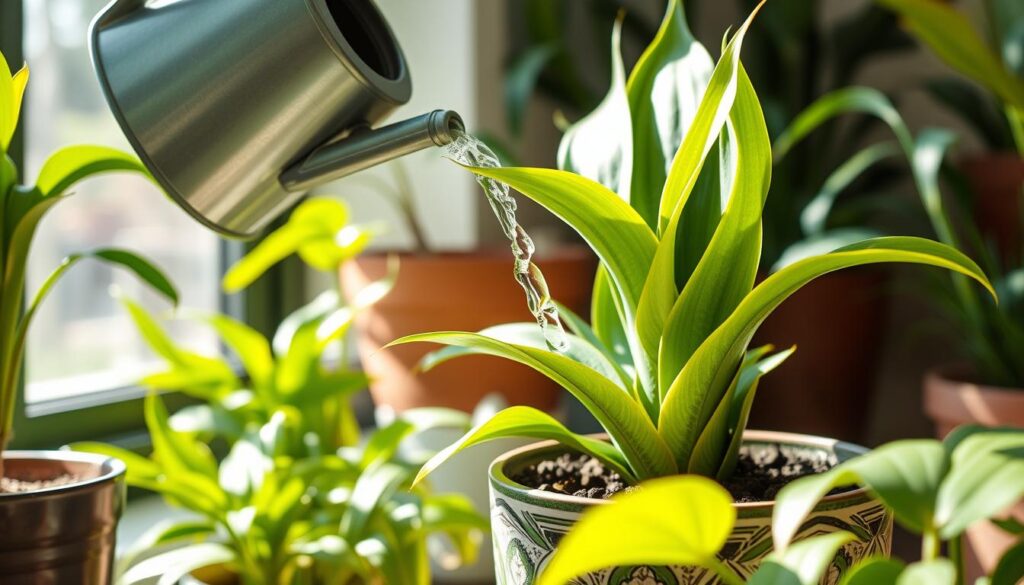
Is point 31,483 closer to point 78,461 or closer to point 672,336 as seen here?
point 78,461

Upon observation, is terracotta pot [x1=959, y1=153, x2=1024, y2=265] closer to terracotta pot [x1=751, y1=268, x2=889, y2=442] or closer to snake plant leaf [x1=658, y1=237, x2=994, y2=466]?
terracotta pot [x1=751, y1=268, x2=889, y2=442]

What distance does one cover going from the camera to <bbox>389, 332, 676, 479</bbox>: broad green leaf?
1.69 ft

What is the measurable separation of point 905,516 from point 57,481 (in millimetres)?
560

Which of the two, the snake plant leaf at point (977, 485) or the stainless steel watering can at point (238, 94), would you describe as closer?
the snake plant leaf at point (977, 485)

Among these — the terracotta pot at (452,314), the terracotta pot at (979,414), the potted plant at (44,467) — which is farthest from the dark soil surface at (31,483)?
the terracotta pot at (979,414)

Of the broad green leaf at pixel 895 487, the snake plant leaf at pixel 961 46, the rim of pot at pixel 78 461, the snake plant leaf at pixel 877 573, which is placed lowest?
the rim of pot at pixel 78 461

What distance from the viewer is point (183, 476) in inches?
34.0

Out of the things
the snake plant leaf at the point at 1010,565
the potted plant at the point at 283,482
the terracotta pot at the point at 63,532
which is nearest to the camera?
the snake plant leaf at the point at 1010,565

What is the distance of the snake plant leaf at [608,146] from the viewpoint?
604mm

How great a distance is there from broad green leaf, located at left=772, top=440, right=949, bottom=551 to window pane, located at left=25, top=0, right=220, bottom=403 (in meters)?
0.79

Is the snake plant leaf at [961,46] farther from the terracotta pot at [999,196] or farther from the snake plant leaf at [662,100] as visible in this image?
the snake plant leaf at [662,100]

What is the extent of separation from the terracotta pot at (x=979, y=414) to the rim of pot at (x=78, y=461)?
720 millimetres

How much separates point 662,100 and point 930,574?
0.36 meters

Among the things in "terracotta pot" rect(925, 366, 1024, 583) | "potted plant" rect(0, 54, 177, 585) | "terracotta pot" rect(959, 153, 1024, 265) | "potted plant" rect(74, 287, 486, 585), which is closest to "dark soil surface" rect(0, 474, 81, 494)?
"potted plant" rect(0, 54, 177, 585)
